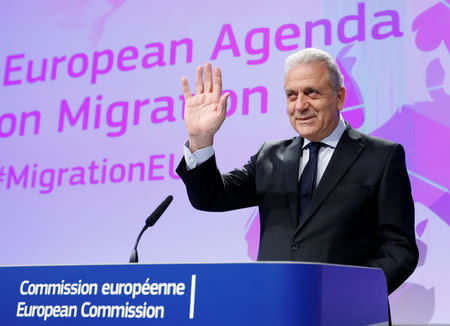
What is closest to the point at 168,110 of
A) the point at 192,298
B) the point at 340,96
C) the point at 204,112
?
the point at 340,96

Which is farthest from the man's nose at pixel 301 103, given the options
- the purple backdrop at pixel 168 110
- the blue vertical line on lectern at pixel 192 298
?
the purple backdrop at pixel 168 110

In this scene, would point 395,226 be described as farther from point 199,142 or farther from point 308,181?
point 199,142

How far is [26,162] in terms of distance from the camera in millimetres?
3730

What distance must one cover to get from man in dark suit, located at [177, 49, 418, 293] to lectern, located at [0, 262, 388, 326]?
0.36 metres

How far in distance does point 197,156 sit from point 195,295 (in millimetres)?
603

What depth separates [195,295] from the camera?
106 cm

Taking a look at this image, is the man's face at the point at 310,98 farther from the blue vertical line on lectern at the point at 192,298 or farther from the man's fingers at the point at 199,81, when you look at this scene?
the blue vertical line on lectern at the point at 192,298

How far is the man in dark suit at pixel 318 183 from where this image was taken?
158 cm

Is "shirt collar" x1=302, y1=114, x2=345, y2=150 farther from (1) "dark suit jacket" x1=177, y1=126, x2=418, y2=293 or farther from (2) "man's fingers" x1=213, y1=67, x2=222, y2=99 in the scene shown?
(2) "man's fingers" x1=213, y1=67, x2=222, y2=99

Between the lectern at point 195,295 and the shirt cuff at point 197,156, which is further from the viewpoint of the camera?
the shirt cuff at point 197,156

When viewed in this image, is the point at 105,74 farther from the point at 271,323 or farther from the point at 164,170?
the point at 271,323

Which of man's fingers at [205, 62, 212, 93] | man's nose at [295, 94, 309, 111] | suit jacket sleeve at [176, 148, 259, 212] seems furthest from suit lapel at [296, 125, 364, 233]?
man's fingers at [205, 62, 212, 93]

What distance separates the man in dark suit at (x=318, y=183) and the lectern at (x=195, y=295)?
358mm

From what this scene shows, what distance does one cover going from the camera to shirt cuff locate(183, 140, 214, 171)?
160 centimetres
